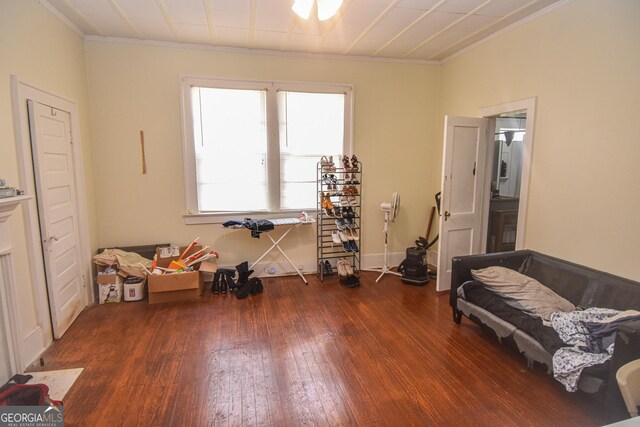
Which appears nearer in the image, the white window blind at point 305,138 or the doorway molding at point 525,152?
the doorway molding at point 525,152

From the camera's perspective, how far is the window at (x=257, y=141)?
164 inches

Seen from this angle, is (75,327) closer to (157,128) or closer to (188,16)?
(157,128)

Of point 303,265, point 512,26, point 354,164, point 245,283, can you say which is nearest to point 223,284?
point 245,283

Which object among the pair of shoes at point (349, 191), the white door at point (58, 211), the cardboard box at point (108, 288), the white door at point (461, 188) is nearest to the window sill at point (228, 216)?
the pair of shoes at point (349, 191)

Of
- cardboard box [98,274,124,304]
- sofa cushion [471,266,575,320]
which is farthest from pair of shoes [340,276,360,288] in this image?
cardboard box [98,274,124,304]

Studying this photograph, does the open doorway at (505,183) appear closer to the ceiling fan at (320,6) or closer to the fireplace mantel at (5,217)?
the ceiling fan at (320,6)

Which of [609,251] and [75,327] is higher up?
[609,251]

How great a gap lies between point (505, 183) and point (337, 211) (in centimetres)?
309

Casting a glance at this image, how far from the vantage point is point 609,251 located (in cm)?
262

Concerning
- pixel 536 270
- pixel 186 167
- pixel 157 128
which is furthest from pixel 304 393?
Answer: pixel 157 128

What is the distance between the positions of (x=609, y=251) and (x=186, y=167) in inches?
172

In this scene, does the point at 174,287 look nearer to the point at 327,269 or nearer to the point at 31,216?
the point at 31,216

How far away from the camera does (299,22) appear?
335 centimetres

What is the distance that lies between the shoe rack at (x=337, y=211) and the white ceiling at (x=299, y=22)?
1.52 m
